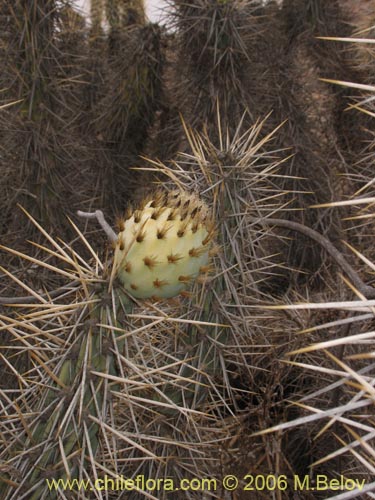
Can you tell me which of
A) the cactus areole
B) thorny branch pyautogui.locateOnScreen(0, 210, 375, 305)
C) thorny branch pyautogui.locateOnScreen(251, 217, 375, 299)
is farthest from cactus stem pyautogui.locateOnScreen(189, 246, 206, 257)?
thorny branch pyautogui.locateOnScreen(251, 217, 375, 299)

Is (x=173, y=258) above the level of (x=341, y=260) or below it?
above

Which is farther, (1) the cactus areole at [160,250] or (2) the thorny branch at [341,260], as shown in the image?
(2) the thorny branch at [341,260]

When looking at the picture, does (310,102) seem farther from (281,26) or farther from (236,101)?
(236,101)

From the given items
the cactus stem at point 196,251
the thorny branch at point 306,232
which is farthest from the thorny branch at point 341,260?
the cactus stem at point 196,251

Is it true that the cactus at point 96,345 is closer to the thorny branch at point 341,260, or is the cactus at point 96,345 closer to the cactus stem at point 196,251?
the cactus stem at point 196,251

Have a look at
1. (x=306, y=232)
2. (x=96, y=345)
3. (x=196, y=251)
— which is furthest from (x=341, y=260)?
(x=96, y=345)

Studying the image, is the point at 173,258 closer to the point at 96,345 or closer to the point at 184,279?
the point at 184,279

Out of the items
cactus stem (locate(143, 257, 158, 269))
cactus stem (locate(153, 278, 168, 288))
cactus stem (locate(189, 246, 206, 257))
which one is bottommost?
cactus stem (locate(153, 278, 168, 288))

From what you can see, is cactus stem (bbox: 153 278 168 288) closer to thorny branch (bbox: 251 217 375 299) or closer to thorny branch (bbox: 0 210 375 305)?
thorny branch (bbox: 0 210 375 305)
